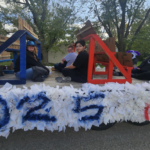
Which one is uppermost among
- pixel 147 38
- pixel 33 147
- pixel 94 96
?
pixel 147 38

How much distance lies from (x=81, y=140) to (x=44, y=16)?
11694 mm

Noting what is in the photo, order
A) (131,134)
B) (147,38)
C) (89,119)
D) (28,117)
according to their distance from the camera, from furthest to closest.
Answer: (147,38) < (131,134) < (89,119) < (28,117)

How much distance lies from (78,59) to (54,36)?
867 cm

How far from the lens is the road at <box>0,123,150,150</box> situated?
1969 mm

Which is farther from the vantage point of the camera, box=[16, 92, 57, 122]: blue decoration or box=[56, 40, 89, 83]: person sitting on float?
box=[56, 40, 89, 83]: person sitting on float

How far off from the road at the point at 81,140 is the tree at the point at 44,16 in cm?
880

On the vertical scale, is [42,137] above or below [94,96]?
below

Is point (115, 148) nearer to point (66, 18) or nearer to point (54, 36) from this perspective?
point (54, 36)

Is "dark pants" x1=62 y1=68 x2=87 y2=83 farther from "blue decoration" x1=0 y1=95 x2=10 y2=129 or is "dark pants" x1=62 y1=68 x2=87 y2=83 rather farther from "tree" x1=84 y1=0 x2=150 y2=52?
"tree" x1=84 y1=0 x2=150 y2=52

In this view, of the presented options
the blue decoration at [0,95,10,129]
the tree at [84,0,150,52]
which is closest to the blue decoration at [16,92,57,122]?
the blue decoration at [0,95,10,129]

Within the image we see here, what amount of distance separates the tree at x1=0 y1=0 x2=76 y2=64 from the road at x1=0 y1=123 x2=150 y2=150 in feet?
28.9

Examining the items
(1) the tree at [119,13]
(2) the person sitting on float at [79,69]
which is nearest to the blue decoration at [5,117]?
(2) the person sitting on float at [79,69]

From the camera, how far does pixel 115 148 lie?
1.97 metres

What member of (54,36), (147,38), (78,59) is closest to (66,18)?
(54,36)
